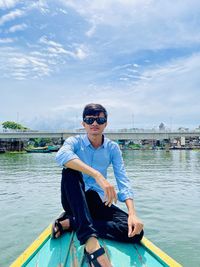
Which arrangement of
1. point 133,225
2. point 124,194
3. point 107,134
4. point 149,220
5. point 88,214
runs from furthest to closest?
point 107,134
point 149,220
point 124,194
point 133,225
point 88,214

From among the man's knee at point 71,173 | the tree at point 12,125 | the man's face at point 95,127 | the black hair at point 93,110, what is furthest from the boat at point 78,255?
the tree at point 12,125

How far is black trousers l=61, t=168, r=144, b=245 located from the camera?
130 inches

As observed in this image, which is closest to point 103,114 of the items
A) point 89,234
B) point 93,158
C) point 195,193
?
point 93,158

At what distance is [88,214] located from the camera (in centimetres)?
339

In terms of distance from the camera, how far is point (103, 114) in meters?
4.00

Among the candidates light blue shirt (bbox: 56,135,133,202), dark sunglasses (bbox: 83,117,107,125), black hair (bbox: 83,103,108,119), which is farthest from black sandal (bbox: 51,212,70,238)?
black hair (bbox: 83,103,108,119)

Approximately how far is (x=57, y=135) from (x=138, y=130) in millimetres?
18737

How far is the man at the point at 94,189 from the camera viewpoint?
3465mm

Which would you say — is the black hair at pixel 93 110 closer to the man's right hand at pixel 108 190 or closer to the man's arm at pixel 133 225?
the man's right hand at pixel 108 190

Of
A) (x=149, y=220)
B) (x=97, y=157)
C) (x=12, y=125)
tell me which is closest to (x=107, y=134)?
(x=12, y=125)

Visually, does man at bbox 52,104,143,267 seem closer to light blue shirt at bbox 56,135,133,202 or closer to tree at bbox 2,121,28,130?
light blue shirt at bbox 56,135,133,202

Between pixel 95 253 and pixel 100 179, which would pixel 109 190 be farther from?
pixel 95 253

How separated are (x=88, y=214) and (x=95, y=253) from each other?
1.43 feet

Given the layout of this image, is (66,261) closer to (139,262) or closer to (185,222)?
(139,262)
